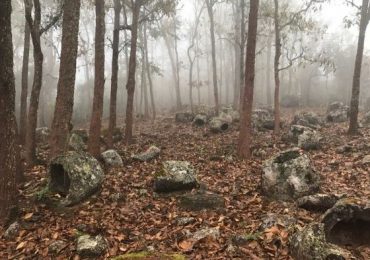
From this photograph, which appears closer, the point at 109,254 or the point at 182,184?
the point at 109,254

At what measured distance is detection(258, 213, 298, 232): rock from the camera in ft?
21.0

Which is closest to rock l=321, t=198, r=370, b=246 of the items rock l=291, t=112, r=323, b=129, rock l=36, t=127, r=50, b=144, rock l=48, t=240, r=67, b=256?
rock l=48, t=240, r=67, b=256

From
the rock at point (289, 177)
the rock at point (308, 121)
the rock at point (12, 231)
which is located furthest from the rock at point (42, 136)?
the rock at point (308, 121)

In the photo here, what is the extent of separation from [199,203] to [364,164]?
552cm

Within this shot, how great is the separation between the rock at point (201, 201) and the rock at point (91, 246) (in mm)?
2139

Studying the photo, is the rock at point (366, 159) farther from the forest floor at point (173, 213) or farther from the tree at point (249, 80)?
the tree at point (249, 80)

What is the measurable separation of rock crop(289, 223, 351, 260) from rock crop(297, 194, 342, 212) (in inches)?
70.2

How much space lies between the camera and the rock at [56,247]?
620cm

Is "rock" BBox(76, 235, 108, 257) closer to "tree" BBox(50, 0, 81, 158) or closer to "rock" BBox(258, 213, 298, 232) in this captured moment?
"rock" BBox(258, 213, 298, 232)

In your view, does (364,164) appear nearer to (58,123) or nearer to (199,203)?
(199,203)

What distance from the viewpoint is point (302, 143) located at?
13.5 meters

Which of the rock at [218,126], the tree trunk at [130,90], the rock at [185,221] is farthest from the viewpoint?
the rock at [218,126]

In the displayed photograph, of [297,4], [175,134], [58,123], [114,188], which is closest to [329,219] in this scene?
[114,188]

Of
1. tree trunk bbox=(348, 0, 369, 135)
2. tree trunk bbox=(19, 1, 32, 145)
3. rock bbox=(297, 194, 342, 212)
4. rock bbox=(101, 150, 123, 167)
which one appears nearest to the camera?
rock bbox=(297, 194, 342, 212)
